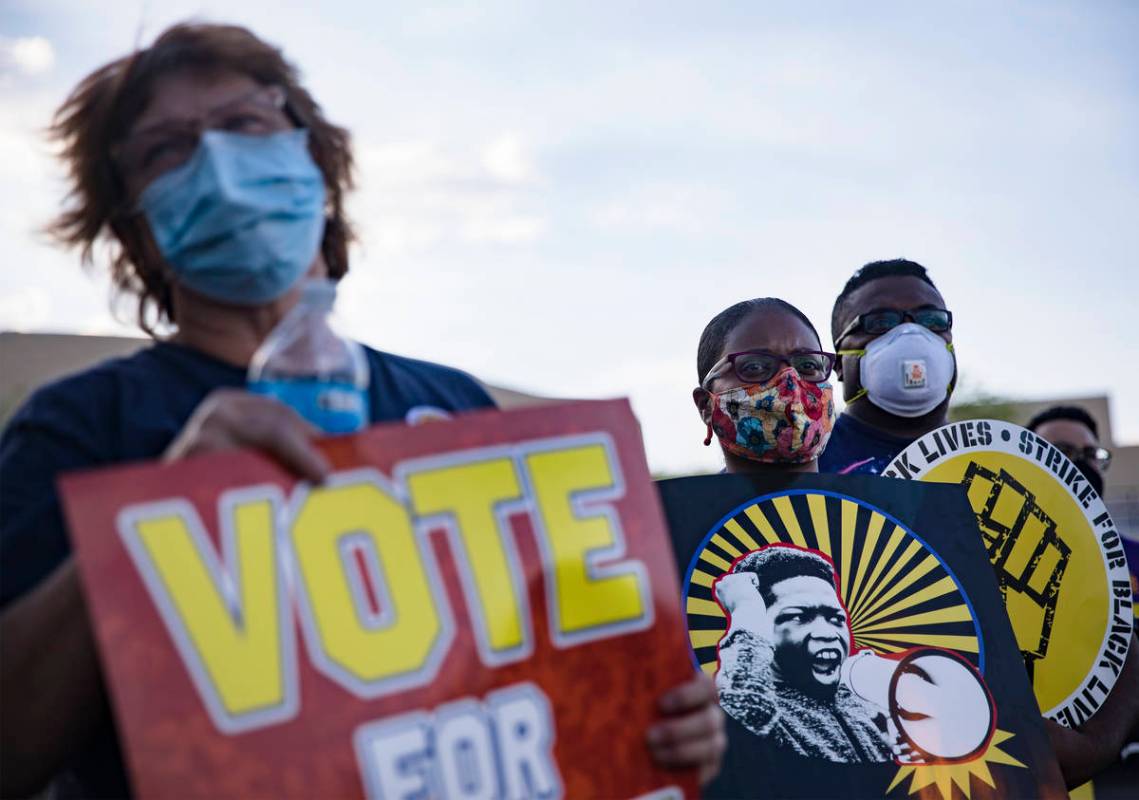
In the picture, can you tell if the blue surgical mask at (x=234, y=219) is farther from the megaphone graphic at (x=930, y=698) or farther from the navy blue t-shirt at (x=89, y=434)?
the megaphone graphic at (x=930, y=698)

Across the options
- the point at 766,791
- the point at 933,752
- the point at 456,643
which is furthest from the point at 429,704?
the point at 933,752

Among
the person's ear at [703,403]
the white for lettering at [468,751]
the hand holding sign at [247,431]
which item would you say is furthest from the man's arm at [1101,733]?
the hand holding sign at [247,431]

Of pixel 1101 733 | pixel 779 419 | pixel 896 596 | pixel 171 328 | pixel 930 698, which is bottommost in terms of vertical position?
pixel 1101 733

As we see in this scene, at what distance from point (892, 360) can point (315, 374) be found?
3250 mm

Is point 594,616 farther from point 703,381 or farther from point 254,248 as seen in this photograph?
point 703,381

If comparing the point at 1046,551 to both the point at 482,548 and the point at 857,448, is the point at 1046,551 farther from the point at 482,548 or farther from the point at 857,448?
the point at 482,548

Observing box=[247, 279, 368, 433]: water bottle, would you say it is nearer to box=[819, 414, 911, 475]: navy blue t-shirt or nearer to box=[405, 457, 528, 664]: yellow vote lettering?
box=[405, 457, 528, 664]: yellow vote lettering

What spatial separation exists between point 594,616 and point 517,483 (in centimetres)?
24

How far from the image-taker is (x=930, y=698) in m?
3.12

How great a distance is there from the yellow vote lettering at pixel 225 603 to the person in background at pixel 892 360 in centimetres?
303

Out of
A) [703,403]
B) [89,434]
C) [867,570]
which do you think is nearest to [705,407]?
[703,403]

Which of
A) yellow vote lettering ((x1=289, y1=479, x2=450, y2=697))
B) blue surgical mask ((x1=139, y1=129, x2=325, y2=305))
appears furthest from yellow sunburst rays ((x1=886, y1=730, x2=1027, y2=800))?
blue surgical mask ((x1=139, y1=129, x2=325, y2=305))

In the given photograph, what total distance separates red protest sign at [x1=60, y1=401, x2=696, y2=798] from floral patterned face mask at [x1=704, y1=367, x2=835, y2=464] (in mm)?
1825

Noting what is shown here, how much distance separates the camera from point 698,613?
10.1 ft
